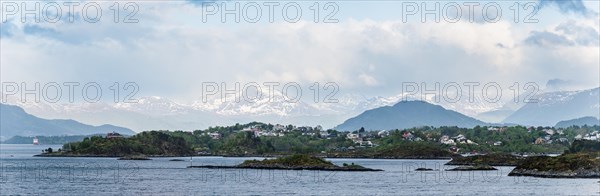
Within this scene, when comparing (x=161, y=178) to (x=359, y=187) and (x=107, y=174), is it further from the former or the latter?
(x=359, y=187)

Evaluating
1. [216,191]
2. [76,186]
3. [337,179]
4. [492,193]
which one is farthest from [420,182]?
[76,186]

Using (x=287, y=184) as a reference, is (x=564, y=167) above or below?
above

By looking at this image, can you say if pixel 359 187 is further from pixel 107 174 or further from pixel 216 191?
pixel 107 174

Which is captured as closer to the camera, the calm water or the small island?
the calm water

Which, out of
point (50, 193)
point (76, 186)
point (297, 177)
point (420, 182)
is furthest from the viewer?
point (297, 177)

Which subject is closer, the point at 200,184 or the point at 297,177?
the point at 200,184

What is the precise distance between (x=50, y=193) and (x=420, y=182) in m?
71.2

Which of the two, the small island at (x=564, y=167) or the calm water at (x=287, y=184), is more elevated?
the small island at (x=564, y=167)

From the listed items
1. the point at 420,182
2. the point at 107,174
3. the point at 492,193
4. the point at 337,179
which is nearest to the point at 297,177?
the point at 337,179

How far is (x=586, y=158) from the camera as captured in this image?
7229 inches

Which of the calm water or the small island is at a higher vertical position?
the small island

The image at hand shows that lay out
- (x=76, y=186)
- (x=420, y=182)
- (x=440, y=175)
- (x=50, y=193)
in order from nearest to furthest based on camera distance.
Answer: (x=50, y=193) → (x=76, y=186) → (x=420, y=182) → (x=440, y=175)

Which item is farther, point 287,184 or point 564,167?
point 564,167

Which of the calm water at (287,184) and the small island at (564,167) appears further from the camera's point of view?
the small island at (564,167)
